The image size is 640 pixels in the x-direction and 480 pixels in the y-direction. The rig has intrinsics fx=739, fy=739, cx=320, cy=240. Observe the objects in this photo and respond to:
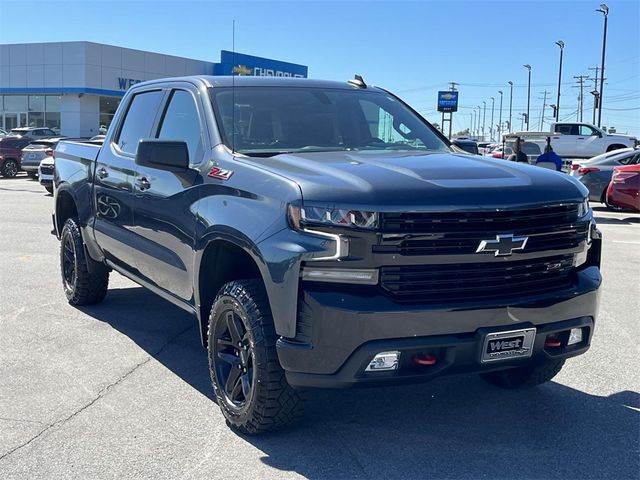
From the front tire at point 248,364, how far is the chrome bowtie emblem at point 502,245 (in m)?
1.12

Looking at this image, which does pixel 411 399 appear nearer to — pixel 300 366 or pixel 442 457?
pixel 442 457

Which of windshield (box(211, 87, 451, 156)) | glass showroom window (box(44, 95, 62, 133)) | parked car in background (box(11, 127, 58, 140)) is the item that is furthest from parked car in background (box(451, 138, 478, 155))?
glass showroom window (box(44, 95, 62, 133))

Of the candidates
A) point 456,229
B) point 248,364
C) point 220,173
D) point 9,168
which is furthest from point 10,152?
point 456,229

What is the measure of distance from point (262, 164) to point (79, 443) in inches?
Answer: 69.9

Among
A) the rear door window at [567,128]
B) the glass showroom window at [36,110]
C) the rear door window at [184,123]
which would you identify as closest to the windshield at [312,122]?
the rear door window at [184,123]

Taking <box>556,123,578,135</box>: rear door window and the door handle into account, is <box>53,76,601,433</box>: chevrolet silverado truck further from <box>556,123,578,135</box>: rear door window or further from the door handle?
<box>556,123,578,135</box>: rear door window

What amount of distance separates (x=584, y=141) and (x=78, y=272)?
29.7 meters

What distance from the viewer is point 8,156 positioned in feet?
88.3

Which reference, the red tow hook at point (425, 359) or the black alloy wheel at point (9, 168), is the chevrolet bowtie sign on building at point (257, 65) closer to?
the black alloy wheel at point (9, 168)

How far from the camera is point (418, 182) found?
361 centimetres

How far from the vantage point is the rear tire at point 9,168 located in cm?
2709

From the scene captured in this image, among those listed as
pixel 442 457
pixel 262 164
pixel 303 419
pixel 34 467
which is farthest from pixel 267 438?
pixel 262 164

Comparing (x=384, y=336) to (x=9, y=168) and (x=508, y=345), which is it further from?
(x=9, y=168)

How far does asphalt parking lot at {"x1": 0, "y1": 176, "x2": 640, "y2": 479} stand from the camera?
3664 mm
